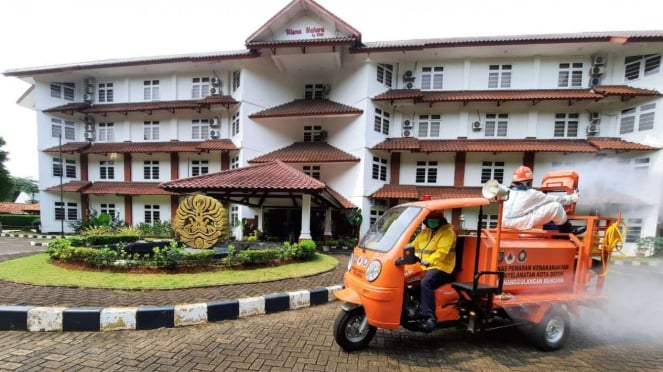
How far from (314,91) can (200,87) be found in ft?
23.0

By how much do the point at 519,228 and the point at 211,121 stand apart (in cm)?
1585

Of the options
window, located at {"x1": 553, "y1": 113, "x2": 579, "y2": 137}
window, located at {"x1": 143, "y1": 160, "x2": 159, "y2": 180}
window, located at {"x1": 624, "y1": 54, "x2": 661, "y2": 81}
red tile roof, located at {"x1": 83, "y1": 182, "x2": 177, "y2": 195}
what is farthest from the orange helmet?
window, located at {"x1": 143, "y1": 160, "x2": 159, "y2": 180}

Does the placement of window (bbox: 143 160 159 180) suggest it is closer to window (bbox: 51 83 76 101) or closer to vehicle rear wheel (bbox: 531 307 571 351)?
window (bbox: 51 83 76 101)

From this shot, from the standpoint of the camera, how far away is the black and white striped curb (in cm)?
357

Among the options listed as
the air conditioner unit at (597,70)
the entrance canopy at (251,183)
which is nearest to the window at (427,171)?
the entrance canopy at (251,183)

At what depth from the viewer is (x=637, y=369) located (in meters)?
3.03

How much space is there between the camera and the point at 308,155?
13.3 m

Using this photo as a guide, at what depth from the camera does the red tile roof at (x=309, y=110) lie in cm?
1294

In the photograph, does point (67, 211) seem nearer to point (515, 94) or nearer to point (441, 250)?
point (441, 250)

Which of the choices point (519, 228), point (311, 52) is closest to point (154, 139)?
point (311, 52)

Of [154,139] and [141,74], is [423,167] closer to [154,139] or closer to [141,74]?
[154,139]

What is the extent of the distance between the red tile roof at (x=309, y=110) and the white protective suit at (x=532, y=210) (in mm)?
9911

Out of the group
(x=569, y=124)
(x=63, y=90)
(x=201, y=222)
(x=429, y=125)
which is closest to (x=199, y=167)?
(x=201, y=222)

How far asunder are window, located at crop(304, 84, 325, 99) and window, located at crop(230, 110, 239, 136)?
14.1 feet
